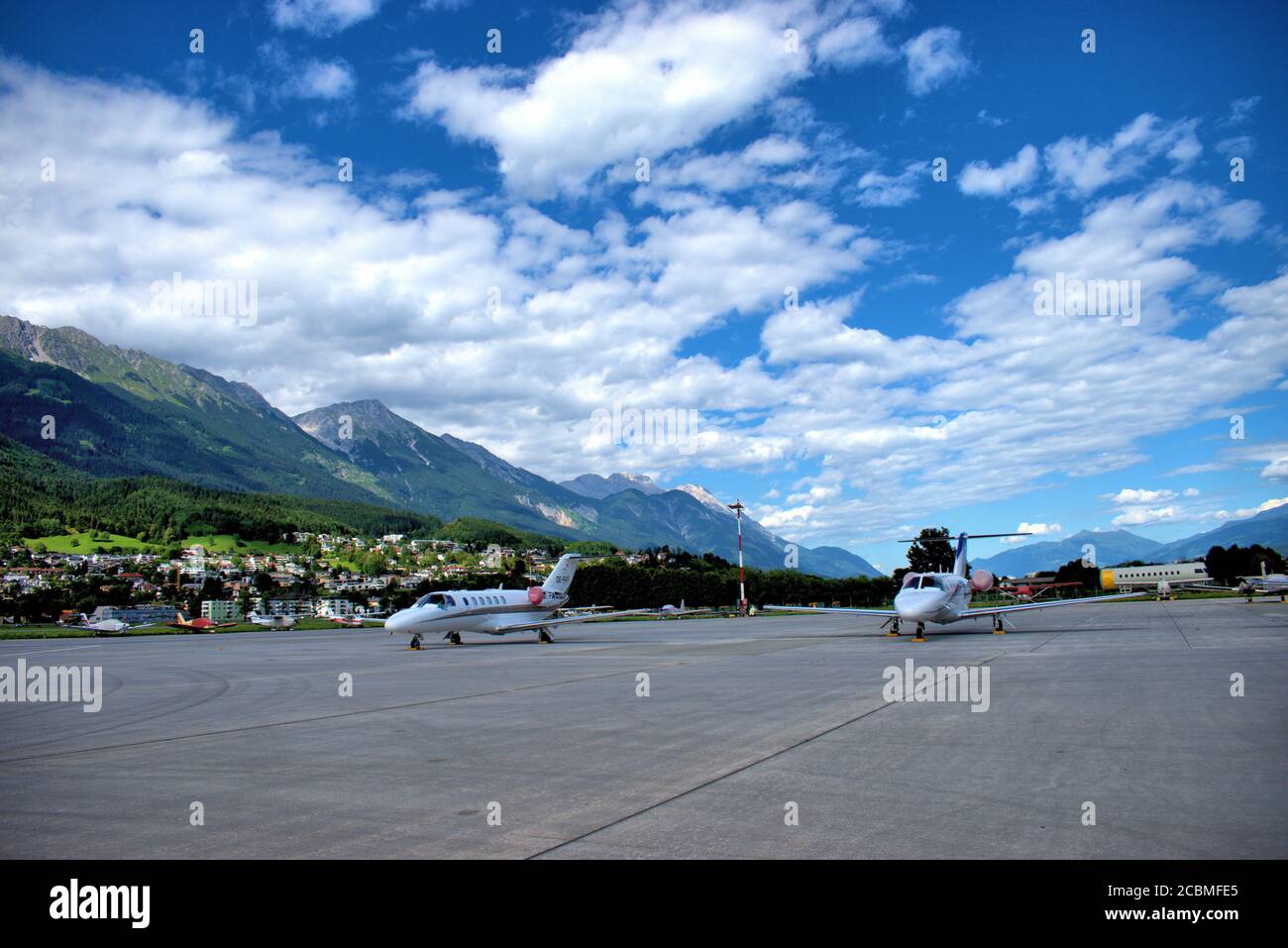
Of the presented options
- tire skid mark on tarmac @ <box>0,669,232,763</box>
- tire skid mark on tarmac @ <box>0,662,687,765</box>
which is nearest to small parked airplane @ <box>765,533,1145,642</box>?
tire skid mark on tarmac @ <box>0,662,687,765</box>

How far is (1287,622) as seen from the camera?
3156cm

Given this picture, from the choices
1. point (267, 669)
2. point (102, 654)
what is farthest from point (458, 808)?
point (102, 654)

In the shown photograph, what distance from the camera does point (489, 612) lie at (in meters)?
34.5

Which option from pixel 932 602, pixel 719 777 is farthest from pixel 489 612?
pixel 719 777

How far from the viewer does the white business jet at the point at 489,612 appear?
105 feet

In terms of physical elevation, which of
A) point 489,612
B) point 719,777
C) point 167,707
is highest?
point 719,777

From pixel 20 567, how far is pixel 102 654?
126 metres

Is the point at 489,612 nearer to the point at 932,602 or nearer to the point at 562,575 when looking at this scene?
the point at 562,575

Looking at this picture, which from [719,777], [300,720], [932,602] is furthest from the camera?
[932,602]

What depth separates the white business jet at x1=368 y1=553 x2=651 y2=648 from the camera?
105 feet

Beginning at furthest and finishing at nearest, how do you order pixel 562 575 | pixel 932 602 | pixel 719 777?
pixel 562 575 < pixel 932 602 < pixel 719 777

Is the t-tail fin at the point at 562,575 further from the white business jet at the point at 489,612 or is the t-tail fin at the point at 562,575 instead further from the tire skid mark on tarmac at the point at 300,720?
the tire skid mark on tarmac at the point at 300,720

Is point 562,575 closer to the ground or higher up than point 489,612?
higher up

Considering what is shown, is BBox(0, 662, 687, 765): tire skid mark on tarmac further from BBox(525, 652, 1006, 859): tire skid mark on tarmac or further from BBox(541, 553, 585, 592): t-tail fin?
BBox(541, 553, 585, 592): t-tail fin
